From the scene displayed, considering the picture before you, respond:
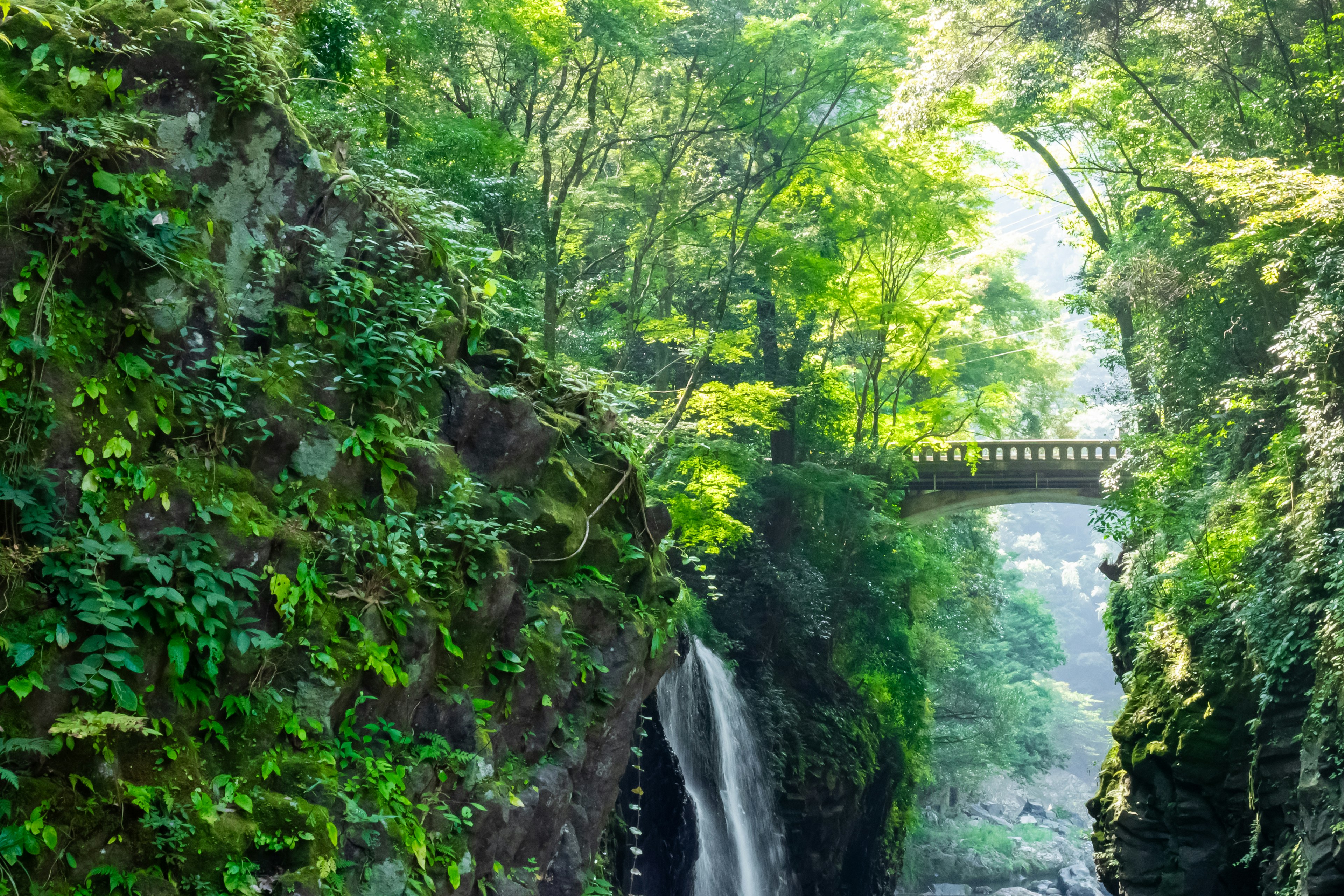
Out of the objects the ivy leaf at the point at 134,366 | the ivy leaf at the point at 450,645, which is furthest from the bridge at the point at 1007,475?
the ivy leaf at the point at 134,366

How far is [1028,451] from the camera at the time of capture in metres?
22.1

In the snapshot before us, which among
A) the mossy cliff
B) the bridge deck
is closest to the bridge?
the bridge deck

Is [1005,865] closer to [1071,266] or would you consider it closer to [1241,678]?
[1241,678]

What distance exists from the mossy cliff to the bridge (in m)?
16.3

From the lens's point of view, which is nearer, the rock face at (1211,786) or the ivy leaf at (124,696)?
the ivy leaf at (124,696)

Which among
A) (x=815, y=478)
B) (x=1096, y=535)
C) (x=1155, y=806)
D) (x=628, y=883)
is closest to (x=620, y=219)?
(x=815, y=478)

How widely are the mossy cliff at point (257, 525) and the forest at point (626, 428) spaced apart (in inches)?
0.9

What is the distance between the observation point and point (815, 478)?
16984 mm

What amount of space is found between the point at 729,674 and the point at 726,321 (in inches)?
244

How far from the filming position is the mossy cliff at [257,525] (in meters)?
3.75

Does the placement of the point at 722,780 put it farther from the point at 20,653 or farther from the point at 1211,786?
the point at 20,653

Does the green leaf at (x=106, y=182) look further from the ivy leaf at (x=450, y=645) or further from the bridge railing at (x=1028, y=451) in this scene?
the bridge railing at (x=1028, y=451)

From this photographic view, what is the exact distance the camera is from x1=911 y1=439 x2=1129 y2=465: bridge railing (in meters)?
21.5

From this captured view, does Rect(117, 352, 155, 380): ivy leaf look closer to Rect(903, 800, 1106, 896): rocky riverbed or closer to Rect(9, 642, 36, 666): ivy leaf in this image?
Rect(9, 642, 36, 666): ivy leaf
